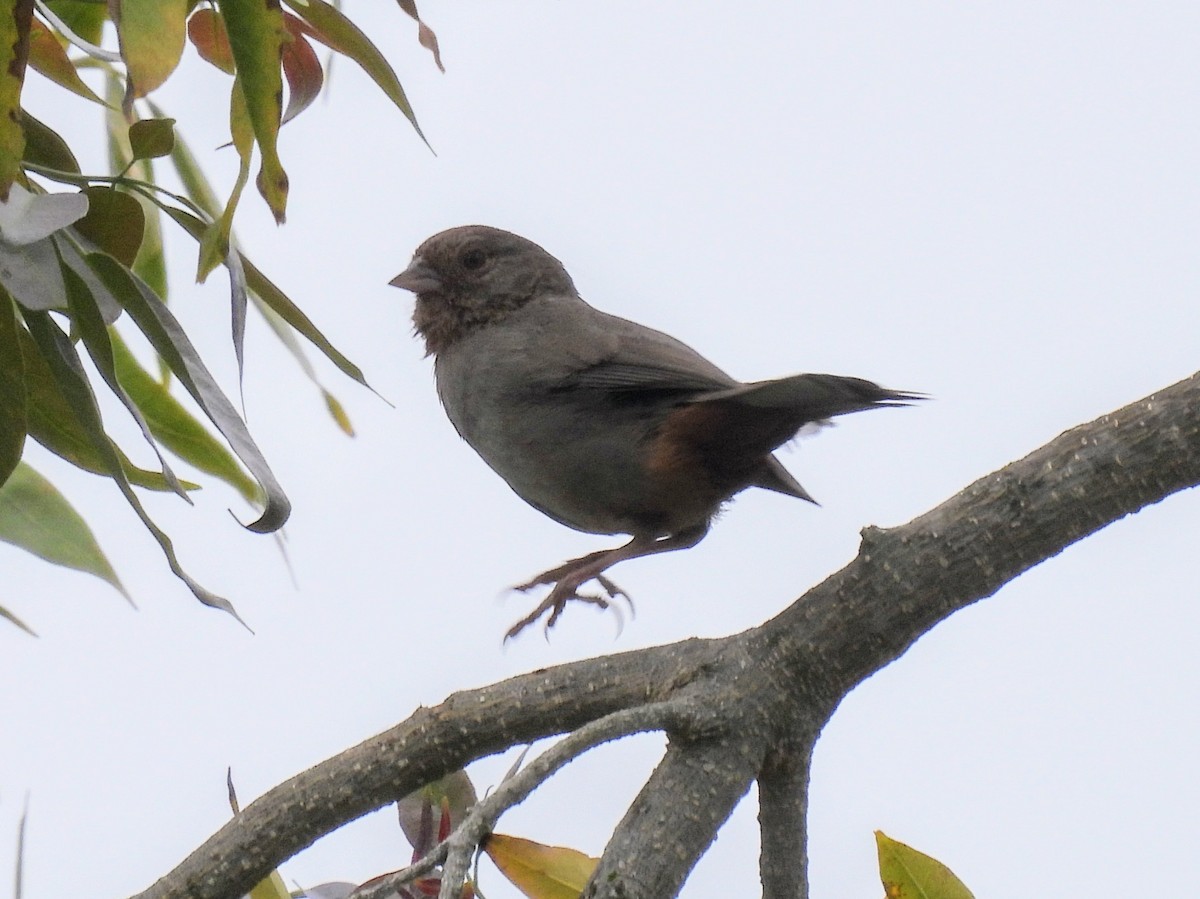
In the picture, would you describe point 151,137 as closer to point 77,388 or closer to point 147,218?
point 77,388

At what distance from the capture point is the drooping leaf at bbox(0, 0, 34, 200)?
2061 mm

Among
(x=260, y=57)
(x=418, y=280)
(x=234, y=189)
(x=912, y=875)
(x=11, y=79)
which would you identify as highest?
(x=418, y=280)

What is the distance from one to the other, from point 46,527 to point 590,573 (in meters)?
1.34

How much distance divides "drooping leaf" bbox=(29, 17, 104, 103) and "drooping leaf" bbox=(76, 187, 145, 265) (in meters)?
0.50

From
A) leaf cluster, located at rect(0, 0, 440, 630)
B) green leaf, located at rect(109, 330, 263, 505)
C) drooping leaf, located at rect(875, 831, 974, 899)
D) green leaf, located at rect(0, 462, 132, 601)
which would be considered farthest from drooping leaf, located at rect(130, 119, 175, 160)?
drooping leaf, located at rect(875, 831, 974, 899)

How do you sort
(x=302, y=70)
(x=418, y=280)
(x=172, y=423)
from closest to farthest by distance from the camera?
(x=302, y=70) < (x=172, y=423) < (x=418, y=280)

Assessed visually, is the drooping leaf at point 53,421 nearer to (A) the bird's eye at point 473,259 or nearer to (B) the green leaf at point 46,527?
(B) the green leaf at point 46,527

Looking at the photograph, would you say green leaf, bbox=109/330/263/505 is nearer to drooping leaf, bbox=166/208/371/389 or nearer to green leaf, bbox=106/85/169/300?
green leaf, bbox=106/85/169/300

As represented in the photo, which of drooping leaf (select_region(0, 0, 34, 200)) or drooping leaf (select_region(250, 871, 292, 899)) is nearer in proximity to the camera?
drooping leaf (select_region(0, 0, 34, 200))

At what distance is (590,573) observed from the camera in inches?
151

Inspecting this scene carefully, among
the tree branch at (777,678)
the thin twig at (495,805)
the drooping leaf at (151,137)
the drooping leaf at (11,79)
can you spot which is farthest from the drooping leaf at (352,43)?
the thin twig at (495,805)

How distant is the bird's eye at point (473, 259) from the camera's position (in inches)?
187

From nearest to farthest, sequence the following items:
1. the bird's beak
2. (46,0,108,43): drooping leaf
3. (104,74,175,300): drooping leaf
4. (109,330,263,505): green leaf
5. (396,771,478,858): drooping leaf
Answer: (396,771,478,858): drooping leaf → (46,0,108,43): drooping leaf → (109,330,263,505): green leaf → (104,74,175,300): drooping leaf → the bird's beak

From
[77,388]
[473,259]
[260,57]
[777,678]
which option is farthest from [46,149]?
[473,259]
